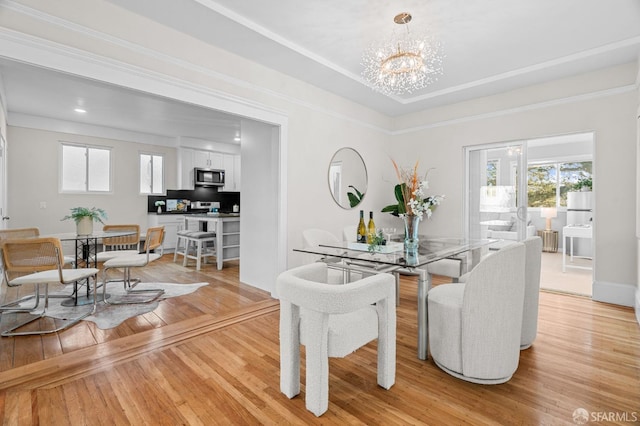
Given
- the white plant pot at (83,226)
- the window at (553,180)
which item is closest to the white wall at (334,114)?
the white plant pot at (83,226)

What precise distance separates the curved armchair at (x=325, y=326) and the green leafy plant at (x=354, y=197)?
2841mm

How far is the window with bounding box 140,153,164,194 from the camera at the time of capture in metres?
7.16

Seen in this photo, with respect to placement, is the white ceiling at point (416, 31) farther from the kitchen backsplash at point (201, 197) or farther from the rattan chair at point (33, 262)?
the kitchen backsplash at point (201, 197)

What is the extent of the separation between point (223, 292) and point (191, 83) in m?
2.50

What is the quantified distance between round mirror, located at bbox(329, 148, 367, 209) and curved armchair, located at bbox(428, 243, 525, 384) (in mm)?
2712

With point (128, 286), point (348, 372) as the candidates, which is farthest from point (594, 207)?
point (128, 286)

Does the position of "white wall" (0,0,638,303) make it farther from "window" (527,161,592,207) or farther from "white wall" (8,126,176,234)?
"white wall" (8,126,176,234)

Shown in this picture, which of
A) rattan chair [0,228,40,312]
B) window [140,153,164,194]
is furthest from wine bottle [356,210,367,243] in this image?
window [140,153,164,194]

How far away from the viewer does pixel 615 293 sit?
11.6ft

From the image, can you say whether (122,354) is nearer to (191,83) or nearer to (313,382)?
(313,382)

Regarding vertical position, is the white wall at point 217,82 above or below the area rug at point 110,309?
above

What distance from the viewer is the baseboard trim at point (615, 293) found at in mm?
3434

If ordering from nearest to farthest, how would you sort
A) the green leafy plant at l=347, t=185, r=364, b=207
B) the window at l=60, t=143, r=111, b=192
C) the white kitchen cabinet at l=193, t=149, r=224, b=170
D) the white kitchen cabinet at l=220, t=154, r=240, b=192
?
the green leafy plant at l=347, t=185, r=364, b=207
the window at l=60, t=143, r=111, b=192
the white kitchen cabinet at l=193, t=149, r=224, b=170
the white kitchen cabinet at l=220, t=154, r=240, b=192

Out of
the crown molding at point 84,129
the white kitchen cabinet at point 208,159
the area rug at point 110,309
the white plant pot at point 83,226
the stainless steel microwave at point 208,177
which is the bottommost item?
the area rug at point 110,309
